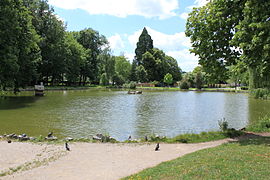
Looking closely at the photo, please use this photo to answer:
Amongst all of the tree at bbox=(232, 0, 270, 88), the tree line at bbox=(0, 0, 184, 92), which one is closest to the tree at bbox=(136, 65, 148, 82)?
the tree line at bbox=(0, 0, 184, 92)

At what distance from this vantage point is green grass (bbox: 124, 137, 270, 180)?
6.36 meters

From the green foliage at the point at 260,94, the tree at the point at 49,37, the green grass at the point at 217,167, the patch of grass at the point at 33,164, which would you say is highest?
the tree at the point at 49,37

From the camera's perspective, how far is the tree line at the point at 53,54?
30.4 meters

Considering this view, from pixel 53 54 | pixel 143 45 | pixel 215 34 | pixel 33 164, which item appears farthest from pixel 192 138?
pixel 143 45

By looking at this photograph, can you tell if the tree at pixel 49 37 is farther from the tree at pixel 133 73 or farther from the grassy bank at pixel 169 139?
the grassy bank at pixel 169 139

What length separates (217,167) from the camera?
22.7 feet

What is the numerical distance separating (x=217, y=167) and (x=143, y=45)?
9726 cm

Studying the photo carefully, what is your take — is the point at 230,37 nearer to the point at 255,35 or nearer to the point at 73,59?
the point at 255,35

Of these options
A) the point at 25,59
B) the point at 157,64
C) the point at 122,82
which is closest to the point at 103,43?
the point at 122,82

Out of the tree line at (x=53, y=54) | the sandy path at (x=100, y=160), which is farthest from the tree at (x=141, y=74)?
the sandy path at (x=100, y=160)

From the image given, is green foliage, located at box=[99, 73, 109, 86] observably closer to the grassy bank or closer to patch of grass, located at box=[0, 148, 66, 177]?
the grassy bank

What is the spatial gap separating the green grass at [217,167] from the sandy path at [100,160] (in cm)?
115

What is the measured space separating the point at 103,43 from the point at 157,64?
22.9 meters

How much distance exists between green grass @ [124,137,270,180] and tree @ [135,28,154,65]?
9434 centimetres
